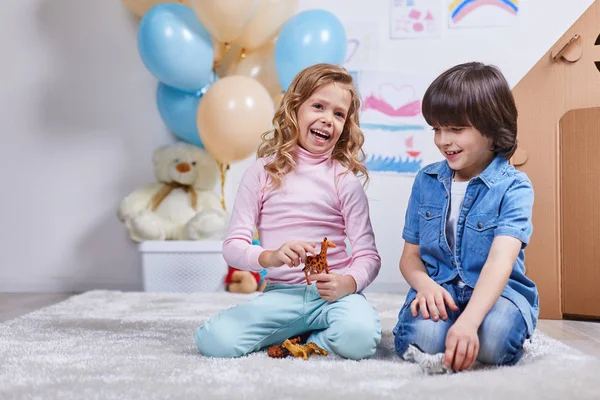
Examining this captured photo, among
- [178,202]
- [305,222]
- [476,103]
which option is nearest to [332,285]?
[305,222]

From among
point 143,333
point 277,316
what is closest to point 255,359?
point 277,316

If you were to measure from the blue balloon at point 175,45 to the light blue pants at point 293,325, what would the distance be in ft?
3.37

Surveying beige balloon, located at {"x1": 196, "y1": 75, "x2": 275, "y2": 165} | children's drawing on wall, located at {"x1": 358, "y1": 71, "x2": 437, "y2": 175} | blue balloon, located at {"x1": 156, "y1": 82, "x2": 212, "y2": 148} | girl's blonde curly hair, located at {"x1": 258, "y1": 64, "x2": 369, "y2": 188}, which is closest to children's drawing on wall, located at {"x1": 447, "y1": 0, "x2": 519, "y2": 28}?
children's drawing on wall, located at {"x1": 358, "y1": 71, "x2": 437, "y2": 175}

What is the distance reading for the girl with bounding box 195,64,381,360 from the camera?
1.15 metres

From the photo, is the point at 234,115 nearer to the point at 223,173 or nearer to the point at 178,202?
the point at 223,173

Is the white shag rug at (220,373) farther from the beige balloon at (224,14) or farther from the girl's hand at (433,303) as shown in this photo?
the beige balloon at (224,14)

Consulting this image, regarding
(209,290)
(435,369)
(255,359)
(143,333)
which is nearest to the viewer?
(435,369)

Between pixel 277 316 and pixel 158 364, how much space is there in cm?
22

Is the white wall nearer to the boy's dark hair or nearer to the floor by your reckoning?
the floor

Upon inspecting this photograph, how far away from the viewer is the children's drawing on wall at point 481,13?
241 cm

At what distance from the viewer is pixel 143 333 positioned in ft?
4.56

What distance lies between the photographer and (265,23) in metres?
2.11

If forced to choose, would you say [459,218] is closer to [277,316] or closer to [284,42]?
[277,316]

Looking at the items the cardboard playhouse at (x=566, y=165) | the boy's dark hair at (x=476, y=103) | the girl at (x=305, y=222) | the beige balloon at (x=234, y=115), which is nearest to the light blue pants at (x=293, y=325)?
the girl at (x=305, y=222)
